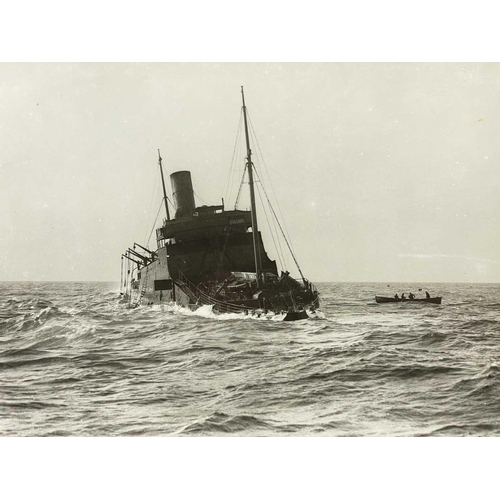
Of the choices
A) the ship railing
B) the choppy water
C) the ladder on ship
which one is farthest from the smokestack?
the choppy water

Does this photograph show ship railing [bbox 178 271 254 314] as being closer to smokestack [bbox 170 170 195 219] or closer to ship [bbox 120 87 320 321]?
ship [bbox 120 87 320 321]

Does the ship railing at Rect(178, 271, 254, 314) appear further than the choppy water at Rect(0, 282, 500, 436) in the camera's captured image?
Yes

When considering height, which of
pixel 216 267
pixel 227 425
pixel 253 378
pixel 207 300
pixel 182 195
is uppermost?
pixel 182 195

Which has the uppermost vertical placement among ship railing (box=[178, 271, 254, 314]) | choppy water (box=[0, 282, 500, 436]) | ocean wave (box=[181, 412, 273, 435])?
ship railing (box=[178, 271, 254, 314])

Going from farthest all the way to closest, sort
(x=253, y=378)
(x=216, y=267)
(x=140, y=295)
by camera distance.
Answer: (x=140, y=295), (x=216, y=267), (x=253, y=378)

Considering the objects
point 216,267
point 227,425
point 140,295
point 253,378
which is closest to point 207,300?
point 216,267

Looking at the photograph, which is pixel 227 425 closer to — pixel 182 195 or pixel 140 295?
pixel 182 195

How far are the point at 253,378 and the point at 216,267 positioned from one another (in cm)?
1029

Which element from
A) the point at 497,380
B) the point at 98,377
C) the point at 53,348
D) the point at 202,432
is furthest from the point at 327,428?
the point at 53,348

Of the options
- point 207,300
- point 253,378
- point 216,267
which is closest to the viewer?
point 253,378

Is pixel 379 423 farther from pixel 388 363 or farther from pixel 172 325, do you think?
pixel 172 325

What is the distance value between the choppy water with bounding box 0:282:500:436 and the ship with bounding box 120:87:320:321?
392cm

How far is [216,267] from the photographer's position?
1823 cm

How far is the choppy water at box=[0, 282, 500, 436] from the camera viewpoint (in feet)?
24.1
